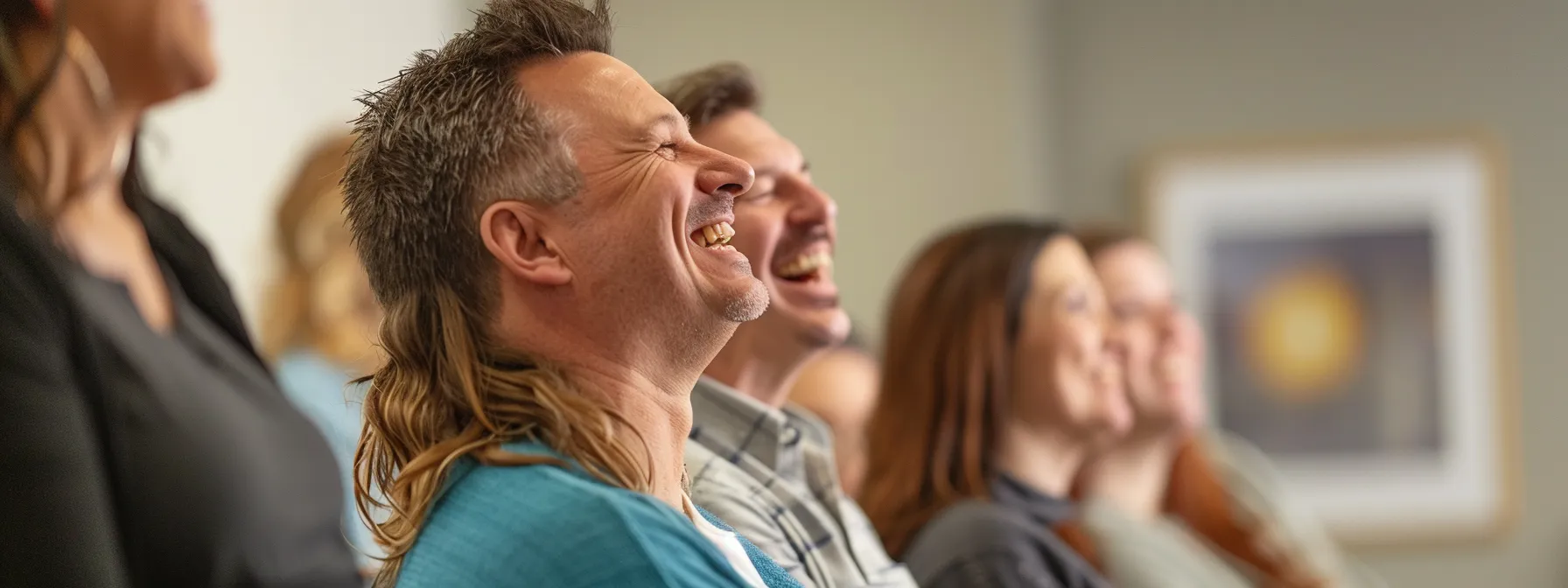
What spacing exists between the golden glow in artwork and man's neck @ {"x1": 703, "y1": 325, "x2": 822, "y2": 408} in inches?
127

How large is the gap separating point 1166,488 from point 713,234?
6.37 ft

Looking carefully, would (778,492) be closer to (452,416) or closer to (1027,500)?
(452,416)

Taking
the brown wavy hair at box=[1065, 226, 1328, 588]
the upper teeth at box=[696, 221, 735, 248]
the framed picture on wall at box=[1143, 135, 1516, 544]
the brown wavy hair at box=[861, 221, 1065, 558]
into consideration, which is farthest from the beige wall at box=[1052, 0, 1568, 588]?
the upper teeth at box=[696, 221, 735, 248]

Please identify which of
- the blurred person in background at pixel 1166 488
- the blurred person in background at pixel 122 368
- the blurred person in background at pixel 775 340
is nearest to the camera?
the blurred person in background at pixel 122 368

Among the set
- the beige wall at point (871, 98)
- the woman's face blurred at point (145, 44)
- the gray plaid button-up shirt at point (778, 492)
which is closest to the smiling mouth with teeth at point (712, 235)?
the gray plaid button-up shirt at point (778, 492)

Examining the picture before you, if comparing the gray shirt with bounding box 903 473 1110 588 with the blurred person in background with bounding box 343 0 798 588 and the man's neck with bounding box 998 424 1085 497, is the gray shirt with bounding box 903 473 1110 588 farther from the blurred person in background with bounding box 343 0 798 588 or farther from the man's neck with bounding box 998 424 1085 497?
the blurred person in background with bounding box 343 0 798 588

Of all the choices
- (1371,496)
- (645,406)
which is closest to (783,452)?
(645,406)

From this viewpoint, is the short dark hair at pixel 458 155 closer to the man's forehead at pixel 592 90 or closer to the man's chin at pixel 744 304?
the man's forehead at pixel 592 90

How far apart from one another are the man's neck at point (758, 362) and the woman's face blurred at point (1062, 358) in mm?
608

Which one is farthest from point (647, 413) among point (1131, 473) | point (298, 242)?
point (298, 242)

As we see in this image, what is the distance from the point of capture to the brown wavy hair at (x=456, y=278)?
0.91 m

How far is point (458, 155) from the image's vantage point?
37.0 inches

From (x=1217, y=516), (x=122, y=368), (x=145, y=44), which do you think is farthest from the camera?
(x=1217, y=516)

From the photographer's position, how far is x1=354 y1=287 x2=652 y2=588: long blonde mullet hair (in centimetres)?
91
